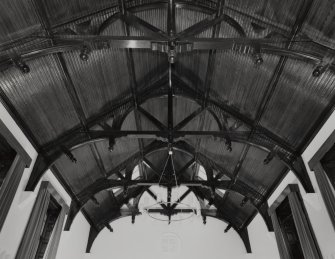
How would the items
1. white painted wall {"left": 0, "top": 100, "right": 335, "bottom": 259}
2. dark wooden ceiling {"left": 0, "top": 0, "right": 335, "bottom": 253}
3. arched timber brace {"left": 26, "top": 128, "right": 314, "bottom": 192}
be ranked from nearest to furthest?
1. dark wooden ceiling {"left": 0, "top": 0, "right": 335, "bottom": 253}
2. white painted wall {"left": 0, "top": 100, "right": 335, "bottom": 259}
3. arched timber brace {"left": 26, "top": 128, "right": 314, "bottom": 192}

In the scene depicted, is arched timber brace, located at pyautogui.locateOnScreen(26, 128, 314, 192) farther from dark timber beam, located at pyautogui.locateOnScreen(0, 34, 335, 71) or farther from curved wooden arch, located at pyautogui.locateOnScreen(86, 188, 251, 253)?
curved wooden arch, located at pyautogui.locateOnScreen(86, 188, 251, 253)

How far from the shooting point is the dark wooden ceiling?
4.64m

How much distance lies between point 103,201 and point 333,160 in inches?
349

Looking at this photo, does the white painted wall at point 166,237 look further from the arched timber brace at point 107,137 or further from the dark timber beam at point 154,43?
the dark timber beam at point 154,43

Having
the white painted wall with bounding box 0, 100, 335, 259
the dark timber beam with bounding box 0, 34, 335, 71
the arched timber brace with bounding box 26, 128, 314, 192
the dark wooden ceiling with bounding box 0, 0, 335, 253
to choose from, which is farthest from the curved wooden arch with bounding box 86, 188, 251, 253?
the dark timber beam with bounding box 0, 34, 335, 71

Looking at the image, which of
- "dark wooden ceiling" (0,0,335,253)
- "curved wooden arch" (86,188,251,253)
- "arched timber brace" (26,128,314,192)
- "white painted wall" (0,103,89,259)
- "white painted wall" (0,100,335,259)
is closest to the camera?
"dark wooden ceiling" (0,0,335,253)

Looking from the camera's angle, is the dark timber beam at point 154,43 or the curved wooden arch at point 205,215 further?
the curved wooden arch at point 205,215

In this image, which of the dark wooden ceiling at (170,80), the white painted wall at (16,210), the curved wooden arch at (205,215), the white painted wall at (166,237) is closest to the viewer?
the dark wooden ceiling at (170,80)

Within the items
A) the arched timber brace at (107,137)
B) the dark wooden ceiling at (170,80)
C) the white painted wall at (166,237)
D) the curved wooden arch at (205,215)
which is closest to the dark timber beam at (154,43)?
the dark wooden ceiling at (170,80)

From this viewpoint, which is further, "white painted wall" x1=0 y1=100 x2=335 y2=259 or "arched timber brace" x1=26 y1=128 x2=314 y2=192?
"arched timber brace" x1=26 y1=128 x2=314 y2=192

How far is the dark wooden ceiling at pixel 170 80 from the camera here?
15.2ft

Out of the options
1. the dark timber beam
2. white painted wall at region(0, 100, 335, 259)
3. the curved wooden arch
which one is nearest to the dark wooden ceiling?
the dark timber beam

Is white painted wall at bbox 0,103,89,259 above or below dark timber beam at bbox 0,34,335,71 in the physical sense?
below

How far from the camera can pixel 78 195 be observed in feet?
30.2
